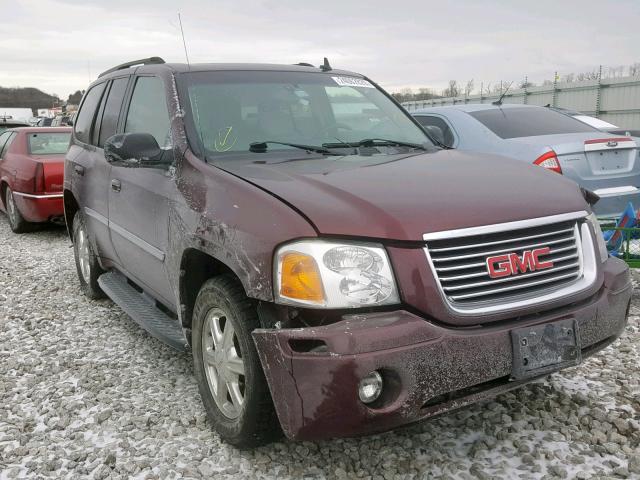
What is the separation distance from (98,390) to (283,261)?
1883 millimetres

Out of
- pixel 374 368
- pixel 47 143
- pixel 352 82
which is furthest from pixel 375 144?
pixel 47 143

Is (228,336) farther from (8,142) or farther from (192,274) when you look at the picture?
(8,142)

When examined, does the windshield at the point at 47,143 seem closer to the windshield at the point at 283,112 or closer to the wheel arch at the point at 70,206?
the wheel arch at the point at 70,206

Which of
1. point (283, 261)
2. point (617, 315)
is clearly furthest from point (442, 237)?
point (617, 315)

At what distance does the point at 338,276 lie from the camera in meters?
2.31

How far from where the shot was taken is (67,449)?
3.00 meters

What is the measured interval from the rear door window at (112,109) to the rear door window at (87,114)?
0.32 metres

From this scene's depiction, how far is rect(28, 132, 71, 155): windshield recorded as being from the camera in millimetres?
8859

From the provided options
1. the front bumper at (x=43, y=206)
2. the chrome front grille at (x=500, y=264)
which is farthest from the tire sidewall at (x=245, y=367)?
the front bumper at (x=43, y=206)

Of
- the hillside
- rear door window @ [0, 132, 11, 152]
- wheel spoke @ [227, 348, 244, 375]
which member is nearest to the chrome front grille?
wheel spoke @ [227, 348, 244, 375]

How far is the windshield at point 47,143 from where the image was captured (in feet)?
29.1

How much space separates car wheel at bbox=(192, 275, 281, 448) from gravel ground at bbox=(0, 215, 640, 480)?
0.18 meters

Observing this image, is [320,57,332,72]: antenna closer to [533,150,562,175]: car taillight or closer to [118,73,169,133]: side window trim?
[118,73,169,133]: side window trim

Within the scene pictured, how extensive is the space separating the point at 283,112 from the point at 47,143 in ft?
21.5
